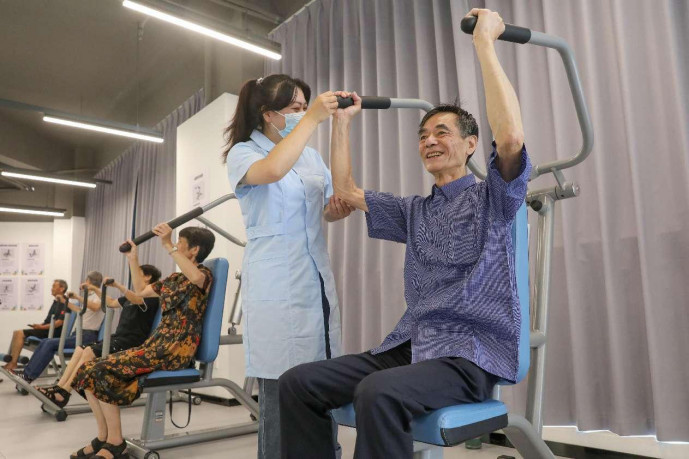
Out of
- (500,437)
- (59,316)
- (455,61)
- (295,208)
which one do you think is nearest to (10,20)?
(59,316)

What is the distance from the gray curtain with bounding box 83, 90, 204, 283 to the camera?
591 cm

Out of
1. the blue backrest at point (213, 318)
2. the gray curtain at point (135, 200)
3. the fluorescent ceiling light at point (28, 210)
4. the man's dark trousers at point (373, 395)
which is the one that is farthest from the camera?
the fluorescent ceiling light at point (28, 210)

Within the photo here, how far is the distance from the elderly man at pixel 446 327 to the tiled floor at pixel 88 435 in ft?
4.33

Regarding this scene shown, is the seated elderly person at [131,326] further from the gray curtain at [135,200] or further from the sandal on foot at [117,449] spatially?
the gray curtain at [135,200]

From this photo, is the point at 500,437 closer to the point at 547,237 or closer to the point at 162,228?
the point at 547,237

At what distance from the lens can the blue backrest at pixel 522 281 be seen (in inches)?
45.5

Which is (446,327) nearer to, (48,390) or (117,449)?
(117,449)

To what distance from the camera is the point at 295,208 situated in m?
1.48

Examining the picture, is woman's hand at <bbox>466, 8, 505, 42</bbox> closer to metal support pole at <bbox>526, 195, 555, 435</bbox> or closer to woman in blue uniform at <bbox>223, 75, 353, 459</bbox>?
woman in blue uniform at <bbox>223, 75, 353, 459</bbox>

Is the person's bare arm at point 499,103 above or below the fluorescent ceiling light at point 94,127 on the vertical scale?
below

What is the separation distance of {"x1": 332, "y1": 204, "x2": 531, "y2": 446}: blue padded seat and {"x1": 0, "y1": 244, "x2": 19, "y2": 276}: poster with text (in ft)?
31.0

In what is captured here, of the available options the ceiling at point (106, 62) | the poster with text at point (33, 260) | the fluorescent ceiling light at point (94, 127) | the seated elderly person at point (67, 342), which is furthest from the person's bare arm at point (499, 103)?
the poster with text at point (33, 260)

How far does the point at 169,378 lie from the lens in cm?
243

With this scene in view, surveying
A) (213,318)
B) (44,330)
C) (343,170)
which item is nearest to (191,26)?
(213,318)
